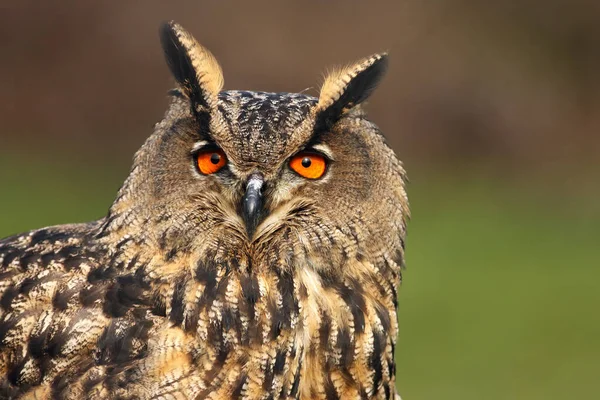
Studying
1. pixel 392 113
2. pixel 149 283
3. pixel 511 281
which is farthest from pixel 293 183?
pixel 392 113

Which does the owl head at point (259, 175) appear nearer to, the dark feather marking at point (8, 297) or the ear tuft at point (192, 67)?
the ear tuft at point (192, 67)

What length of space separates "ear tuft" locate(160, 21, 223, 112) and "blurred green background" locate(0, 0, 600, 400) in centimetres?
750

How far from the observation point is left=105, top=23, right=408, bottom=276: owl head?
2350 millimetres

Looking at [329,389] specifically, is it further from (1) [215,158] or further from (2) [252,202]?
(1) [215,158]

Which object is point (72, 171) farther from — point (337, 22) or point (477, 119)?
point (477, 119)

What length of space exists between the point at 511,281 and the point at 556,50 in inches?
172

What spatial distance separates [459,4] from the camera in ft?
41.2

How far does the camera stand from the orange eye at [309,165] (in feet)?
7.91

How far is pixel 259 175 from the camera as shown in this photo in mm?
2350

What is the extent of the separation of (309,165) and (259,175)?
142 millimetres

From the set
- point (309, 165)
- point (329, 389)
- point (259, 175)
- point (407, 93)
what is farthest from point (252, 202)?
point (407, 93)

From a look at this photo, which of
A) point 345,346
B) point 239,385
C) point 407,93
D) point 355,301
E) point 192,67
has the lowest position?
point 239,385

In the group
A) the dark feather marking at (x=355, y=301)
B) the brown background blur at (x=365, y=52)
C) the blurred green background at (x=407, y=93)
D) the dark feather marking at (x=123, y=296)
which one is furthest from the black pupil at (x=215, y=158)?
the brown background blur at (x=365, y=52)

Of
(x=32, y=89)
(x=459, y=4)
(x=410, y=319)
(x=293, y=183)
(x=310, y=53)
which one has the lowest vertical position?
(x=410, y=319)
